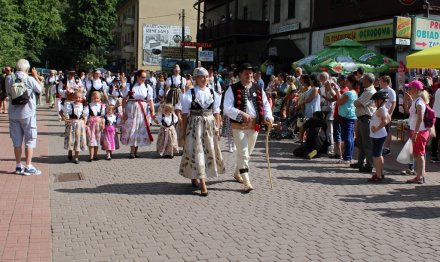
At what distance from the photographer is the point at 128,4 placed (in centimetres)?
6162

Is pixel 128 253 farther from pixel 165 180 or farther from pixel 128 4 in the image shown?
pixel 128 4

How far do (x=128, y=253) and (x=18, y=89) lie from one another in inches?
177

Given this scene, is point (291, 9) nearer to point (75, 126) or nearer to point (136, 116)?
point (136, 116)

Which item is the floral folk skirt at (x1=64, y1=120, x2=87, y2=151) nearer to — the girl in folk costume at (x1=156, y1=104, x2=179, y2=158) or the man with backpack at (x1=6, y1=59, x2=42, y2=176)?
the man with backpack at (x1=6, y1=59, x2=42, y2=176)

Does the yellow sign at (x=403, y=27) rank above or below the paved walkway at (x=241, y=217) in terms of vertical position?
above

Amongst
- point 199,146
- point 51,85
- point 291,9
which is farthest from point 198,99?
point 291,9

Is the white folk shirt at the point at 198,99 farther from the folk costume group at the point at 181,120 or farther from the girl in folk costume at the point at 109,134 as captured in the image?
the girl in folk costume at the point at 109,134

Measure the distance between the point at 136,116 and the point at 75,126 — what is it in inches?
52.1

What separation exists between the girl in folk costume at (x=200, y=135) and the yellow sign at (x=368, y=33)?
1415 centimetres

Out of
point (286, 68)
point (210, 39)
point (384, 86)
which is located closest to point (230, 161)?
point (384, 86)

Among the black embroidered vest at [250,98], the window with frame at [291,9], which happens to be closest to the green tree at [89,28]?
the window with frame at [291,9]

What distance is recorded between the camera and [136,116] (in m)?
10.6

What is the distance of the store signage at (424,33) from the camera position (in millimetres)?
13547

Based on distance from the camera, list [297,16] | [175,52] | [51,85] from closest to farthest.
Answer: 1. [51,85]
2. [297,16]
3. [175,52]
